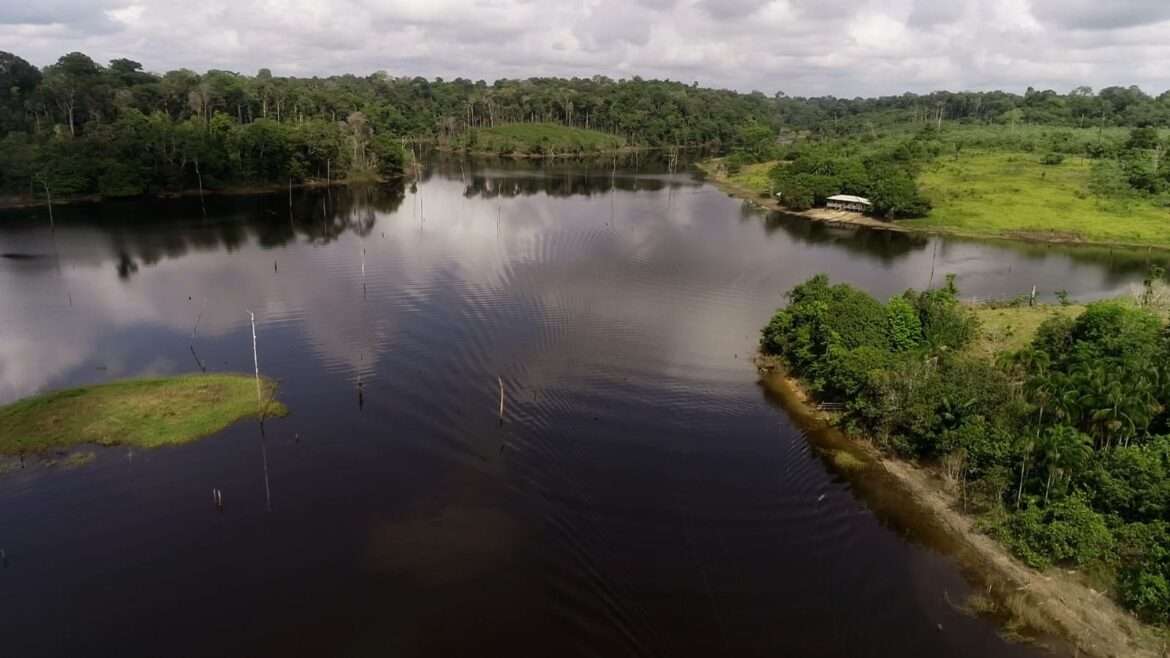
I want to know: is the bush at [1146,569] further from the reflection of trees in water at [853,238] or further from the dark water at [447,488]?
the reflection of trees in water at [853,238]

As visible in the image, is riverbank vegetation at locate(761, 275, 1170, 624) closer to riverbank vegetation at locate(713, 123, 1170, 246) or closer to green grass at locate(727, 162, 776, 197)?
riverbank vegetation at locate(713, 123, 1170, 246)

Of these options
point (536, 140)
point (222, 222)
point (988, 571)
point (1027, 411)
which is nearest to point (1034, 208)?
point (1027, 411)

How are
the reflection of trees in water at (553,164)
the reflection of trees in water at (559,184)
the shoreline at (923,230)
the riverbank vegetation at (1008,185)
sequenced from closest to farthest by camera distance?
the shoreline at (923,230) < the riverbank vegetation at (1008,185) < the reflection of trees in water at (559,184) < the reflection of trees in water at (553,164)

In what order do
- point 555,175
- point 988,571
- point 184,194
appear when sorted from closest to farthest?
point 988,571 < point 184,194 < point 555,175

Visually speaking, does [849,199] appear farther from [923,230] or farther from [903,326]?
[903,326]

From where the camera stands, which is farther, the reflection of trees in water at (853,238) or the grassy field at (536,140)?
the grassy field at (536,140)

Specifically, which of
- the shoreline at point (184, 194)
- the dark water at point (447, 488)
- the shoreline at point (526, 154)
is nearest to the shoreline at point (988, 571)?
the dark water at point (447, 488)
